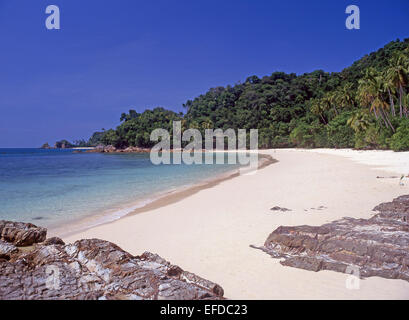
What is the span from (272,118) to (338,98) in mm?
30210

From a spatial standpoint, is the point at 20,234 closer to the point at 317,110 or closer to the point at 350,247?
the point at 350,247

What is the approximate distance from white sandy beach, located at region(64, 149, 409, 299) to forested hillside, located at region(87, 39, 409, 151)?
25.0m

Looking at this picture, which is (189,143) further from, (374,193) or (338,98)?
(374,193)

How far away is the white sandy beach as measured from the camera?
3768 millimetres

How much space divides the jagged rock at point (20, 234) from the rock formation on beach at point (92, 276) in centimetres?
57

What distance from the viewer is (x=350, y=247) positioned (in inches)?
168

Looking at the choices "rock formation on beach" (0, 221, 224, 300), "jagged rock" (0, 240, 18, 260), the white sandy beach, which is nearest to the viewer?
"rock formation on beach" (0, 221, 224, 300)

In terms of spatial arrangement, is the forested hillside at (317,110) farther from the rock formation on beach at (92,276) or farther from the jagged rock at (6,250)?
the jagged rock at (6,250)

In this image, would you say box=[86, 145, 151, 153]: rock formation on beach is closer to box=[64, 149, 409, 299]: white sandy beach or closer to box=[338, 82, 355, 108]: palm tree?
box=[338, 82, 355, 108]: palm tree

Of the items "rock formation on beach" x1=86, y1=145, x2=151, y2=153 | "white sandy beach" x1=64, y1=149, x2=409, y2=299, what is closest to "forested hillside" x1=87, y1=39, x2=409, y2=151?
"rock formation on beach" x1=86, y1=145, x2=151, y2=153

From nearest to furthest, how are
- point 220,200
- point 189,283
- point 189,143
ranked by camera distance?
point 189,283 → point 220,200 → point 189,143

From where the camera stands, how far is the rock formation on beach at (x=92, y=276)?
2.69 metres
